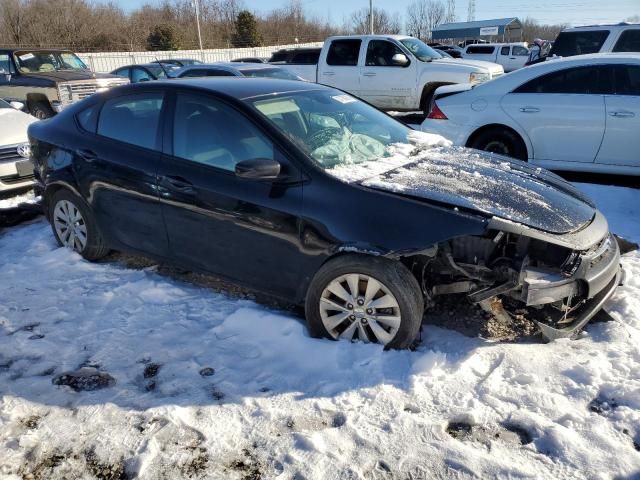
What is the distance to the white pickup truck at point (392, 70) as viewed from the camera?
35.0 feet

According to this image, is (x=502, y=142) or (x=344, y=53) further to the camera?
(x=344, y=53)

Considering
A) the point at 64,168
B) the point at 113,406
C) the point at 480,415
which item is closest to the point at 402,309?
the point at 480,415

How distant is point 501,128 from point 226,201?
14.3ft

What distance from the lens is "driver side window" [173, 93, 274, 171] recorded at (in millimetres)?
3441

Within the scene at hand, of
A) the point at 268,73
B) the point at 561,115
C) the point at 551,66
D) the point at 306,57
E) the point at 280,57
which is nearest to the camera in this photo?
the point at 561,115

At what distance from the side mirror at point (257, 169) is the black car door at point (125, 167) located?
3.17 ft

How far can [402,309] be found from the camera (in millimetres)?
3006

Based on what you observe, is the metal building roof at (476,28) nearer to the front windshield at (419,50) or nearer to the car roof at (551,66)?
the front windshield at (419,50)

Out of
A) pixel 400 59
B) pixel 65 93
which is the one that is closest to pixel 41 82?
pixel 65 93

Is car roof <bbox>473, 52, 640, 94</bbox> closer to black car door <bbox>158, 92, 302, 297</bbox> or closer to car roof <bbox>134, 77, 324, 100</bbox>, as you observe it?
car roof <bbox>134, 77, 324, 100</bbox>

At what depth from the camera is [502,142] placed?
21.4 feet

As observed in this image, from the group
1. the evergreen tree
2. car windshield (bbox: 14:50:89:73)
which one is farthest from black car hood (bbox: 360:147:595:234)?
the evergreen tree

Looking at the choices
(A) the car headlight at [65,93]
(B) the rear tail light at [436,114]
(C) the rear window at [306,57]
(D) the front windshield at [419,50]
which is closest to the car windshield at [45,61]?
(A) the car headlight at [65,93]

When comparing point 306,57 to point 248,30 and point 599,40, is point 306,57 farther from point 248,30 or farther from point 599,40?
point 248,30
